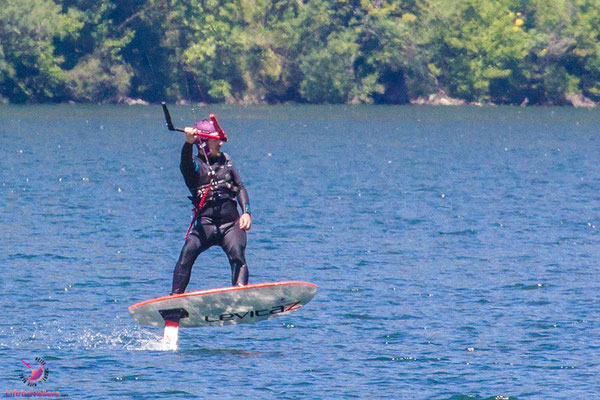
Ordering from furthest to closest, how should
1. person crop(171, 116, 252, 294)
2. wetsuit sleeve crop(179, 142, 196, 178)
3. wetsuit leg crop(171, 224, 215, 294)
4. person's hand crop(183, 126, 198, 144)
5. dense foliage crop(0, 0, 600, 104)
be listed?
dense foliage crop(0, 0, 600, 104) → wetsuit leg crop(171, 224, 215, 294) → person crop(171, 116, 252, 294) → wetsuit sleeve crop(179, 142, 196, 178) → person's hand crop(183, 126, 198, 144)

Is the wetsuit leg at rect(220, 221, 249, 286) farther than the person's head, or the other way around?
the wetsuit leg at rect(220, 221, 249, 286)

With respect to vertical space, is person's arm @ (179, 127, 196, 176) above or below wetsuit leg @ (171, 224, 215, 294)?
above

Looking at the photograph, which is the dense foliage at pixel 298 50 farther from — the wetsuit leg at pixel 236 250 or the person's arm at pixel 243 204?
the wetsuit leg at pixel 236 250

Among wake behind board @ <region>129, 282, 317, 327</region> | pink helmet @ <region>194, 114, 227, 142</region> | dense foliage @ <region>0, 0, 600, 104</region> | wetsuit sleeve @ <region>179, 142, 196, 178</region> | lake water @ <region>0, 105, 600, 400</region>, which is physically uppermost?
pink helmet @ <region>194, 114, 227, 142</region>

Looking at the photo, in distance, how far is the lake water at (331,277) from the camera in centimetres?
1745

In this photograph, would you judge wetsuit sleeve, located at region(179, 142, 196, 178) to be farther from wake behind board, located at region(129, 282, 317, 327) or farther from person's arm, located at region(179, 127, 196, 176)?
wake behind board, located at region(129, 282, 317, 327)

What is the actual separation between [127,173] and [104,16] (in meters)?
69.2

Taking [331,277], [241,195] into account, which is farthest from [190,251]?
[331,277]

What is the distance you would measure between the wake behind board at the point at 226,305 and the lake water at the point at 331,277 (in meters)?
0.64

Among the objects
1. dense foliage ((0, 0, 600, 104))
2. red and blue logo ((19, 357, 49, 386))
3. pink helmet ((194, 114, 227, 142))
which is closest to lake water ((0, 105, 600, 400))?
red and blue logo ((19, 357, 49, 386))

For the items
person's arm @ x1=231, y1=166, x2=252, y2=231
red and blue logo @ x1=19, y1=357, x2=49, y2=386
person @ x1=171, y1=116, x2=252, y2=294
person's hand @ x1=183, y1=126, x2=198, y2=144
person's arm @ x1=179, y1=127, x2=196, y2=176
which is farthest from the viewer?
person @ x1=171, y1=116, x2=252, y2=294

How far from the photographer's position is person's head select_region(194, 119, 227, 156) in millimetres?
17500

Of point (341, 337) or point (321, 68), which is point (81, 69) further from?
point (341, 337)

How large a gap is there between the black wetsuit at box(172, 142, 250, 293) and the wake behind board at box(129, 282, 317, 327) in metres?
0.30
